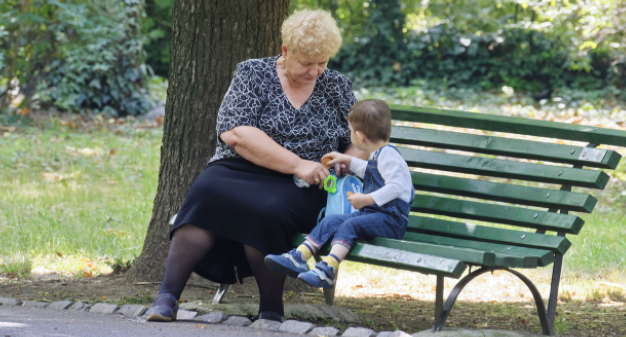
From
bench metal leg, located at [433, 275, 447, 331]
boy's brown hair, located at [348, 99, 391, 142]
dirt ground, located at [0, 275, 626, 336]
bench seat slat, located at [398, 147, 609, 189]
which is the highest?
boy's brown hair, located at [348, 99, 391, 142]

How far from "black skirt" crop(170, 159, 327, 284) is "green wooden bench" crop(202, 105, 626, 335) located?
38cm

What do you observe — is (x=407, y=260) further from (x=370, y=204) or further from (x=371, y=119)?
(x=371, y=119)

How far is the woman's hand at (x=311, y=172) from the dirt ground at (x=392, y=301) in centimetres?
70

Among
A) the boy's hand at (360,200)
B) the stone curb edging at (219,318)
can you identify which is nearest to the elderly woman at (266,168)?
the stone curb edging at (219,318)

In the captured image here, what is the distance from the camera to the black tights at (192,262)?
11.1ft

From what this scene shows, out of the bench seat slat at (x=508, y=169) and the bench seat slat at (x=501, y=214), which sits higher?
the bench seat slat at (x=508, y=169)

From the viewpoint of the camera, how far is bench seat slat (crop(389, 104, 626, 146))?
350 centimetres

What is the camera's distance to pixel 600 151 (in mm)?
3488

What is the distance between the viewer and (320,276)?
3.05 m

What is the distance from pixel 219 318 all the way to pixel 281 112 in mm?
978

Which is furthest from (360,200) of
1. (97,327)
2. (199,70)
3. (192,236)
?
(199,70)

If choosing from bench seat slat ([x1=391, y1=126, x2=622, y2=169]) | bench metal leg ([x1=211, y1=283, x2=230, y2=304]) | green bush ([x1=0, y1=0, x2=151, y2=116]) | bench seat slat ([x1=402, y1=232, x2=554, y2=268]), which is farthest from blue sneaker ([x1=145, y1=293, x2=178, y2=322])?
green bush ([x1=0, y1=0, x2=151, y2=116])

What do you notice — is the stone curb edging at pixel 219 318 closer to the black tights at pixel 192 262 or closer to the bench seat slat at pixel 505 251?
the black tights at pixel 192 262

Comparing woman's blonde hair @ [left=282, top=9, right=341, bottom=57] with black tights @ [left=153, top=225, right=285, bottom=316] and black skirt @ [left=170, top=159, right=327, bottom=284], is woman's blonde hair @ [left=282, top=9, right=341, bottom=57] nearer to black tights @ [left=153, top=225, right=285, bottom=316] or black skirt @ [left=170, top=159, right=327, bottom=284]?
black skirt @ [left=170, top=159, right=327, bottom=284]
